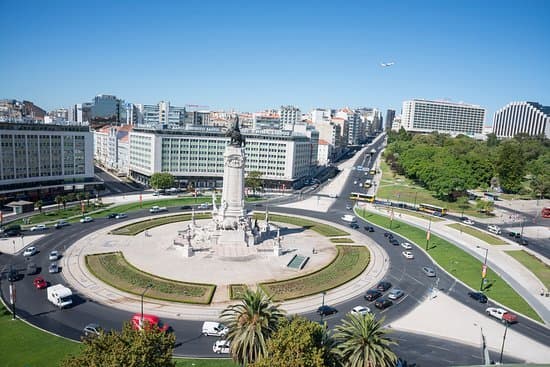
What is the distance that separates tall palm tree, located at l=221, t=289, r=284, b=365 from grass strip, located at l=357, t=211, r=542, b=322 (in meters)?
40.0

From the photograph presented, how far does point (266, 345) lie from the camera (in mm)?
31312

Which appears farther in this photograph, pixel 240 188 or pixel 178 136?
pixel 178 136

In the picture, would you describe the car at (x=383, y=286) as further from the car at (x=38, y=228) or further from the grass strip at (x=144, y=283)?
the car at (x=38, y=228)

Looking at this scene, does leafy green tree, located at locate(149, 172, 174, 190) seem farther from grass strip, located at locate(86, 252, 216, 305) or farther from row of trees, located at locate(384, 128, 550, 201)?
row of trees, located at locate(384, 128, 550, 201)

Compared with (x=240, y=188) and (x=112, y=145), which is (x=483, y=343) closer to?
(x=240, y=188)

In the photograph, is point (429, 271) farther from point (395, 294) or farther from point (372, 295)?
point (372, 295)

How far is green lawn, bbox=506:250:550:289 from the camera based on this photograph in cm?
6550

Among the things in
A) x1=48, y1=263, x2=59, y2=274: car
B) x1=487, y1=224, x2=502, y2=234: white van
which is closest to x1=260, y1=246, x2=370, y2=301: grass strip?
x1=48, y1=263, x2=59, y2=274: car

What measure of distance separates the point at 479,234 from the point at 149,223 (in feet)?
252

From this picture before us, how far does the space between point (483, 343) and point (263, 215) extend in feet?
213

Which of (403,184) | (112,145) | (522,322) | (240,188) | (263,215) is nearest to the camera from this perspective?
(522,322)

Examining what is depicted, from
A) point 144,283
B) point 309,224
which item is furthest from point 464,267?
point 144,283

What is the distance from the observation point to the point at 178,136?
134 meters

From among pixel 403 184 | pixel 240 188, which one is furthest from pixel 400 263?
pixel 403 184
